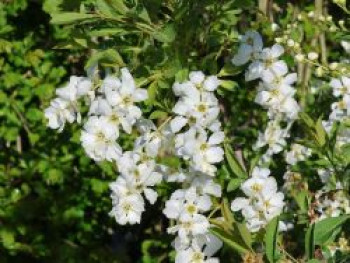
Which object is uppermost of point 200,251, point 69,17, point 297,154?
point 69,17

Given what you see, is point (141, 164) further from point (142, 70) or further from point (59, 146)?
point (59, 146)

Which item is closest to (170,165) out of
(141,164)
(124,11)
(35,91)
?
(141,164)

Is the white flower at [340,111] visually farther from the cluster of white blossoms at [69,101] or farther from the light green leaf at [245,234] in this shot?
the cluster of white blossoms at [69,101]

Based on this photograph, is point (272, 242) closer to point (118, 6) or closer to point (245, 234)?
point (245, 234)

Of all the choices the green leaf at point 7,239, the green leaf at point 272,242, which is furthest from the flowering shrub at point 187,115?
the green leaf at point 7,239

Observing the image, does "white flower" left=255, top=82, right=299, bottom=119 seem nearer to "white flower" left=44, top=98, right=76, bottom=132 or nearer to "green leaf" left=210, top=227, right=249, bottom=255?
"green leaf" left=210, top=227, right=249, bottom=255

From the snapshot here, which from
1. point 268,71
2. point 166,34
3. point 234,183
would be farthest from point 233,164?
point 166,34
